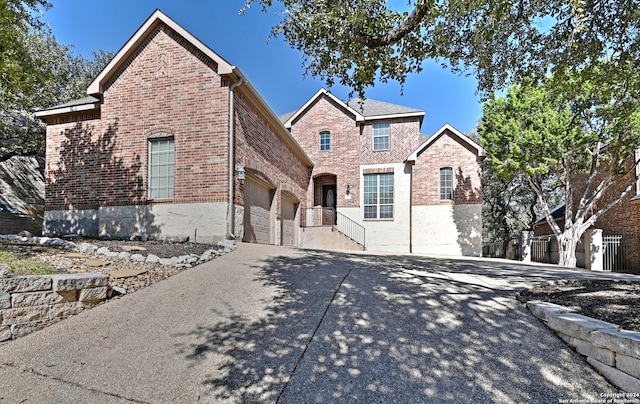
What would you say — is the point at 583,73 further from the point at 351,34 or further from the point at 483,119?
the point at 483,119

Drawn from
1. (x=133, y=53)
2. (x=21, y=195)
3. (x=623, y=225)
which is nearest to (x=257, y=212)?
(x=133, y=53)

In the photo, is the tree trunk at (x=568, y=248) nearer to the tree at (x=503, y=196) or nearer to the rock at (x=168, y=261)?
the tree at (x=503, y=196)

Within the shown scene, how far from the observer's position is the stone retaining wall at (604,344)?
8.80 ft

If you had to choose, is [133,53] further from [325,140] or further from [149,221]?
[325,140]

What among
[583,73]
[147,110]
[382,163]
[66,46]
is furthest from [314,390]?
[66,46]

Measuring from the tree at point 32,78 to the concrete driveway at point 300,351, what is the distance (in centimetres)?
776

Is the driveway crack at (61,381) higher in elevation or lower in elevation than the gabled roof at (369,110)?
lower

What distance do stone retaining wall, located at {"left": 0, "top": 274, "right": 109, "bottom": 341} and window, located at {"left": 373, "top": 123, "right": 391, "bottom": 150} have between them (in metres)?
15.3

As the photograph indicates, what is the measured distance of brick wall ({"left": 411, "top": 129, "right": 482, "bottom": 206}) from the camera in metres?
16.1

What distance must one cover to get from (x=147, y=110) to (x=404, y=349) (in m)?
9.78

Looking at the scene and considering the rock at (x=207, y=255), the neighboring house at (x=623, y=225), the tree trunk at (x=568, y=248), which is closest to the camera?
the rock at (x=207, y=255)

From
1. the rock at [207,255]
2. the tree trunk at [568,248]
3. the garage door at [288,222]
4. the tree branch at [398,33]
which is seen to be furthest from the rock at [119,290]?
the tree trunk at [568,248]

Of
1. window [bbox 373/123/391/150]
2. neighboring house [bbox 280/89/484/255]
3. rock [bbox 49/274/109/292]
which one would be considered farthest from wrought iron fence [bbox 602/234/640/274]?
rock [bbox 49/274/109/292]

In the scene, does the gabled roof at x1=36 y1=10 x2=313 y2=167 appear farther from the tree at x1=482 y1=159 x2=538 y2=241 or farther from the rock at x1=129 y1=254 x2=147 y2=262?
the tree at x1=482 y1=159 x2=538 y2=241
